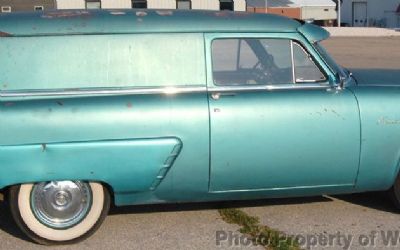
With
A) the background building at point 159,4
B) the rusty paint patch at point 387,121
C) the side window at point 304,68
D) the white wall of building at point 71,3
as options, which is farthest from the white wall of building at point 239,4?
the rusty paint patch at point 387,121

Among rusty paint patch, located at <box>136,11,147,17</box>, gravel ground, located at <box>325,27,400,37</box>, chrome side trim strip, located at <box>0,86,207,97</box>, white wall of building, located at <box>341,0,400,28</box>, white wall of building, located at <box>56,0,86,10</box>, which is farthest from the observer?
white wall of building, located at <box>341,0,400,28</box>

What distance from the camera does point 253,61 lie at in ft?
14.6

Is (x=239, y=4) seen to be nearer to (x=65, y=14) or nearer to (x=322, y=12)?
(x=322, y=12)

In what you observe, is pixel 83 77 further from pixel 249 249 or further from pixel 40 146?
pixel 249 249

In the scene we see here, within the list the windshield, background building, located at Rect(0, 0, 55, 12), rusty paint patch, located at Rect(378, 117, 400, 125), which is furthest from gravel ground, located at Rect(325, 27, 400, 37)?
rusty paint patch, located at Rect(378, 117, 400, 125)

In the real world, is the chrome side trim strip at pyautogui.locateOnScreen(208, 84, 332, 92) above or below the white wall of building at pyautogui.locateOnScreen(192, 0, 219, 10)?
below

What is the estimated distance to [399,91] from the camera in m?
4.41

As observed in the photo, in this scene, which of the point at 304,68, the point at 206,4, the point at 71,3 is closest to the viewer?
the point at 304,68

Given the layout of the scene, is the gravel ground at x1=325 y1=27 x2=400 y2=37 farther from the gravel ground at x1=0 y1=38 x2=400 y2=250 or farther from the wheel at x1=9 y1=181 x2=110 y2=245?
the wheel at x1=9 y1=181 x2=110 y2=245

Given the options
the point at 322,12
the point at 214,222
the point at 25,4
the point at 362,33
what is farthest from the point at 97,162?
the point at 322,12

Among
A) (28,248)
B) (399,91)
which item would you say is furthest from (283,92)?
(28,248)

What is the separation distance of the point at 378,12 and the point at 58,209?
159 feet

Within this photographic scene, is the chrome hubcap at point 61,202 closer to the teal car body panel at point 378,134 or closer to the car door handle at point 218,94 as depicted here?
the car door handle at point 218,94

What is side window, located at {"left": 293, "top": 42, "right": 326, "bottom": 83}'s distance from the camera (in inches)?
171
